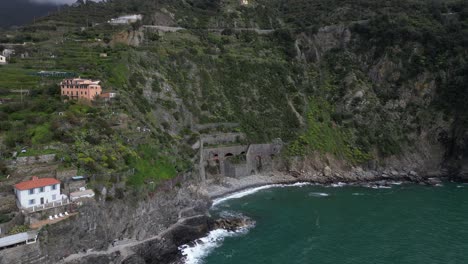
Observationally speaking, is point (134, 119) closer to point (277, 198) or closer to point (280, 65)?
point (277, 198)

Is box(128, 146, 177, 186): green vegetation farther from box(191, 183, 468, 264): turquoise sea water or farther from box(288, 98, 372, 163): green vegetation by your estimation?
box(288, 98, 372, 163): green vegetation

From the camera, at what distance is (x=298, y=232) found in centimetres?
5284

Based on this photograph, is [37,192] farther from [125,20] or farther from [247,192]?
[125,20]

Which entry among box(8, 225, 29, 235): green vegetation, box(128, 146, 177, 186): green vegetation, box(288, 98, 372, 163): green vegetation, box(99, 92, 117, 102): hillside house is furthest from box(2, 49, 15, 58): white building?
box(288, 98, 372, 163): green vegetation

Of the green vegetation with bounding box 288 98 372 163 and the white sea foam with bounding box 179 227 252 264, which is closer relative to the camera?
the white sea foam with bounding box 179 227 252 264

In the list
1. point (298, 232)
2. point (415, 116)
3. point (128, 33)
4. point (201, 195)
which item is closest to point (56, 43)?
point (128, 33)

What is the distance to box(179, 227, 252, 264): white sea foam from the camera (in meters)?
45.5

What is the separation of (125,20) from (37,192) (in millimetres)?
67186

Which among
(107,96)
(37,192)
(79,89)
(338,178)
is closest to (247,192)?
(338,178)

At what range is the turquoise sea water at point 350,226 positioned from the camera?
4606 centimetres

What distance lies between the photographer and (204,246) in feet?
160

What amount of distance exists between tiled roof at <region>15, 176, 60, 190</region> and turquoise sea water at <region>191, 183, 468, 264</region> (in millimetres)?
18128

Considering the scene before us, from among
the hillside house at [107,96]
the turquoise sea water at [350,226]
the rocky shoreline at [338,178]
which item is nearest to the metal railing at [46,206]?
the turquoise sea water at [350,226]

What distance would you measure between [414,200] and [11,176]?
191 ft
